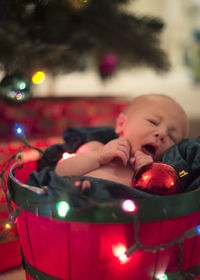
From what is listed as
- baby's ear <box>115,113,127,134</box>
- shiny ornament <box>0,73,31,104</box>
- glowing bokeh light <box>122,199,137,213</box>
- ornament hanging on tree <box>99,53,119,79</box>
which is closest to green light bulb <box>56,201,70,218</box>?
glowing bokeh light <box>122,199,137,213</box>

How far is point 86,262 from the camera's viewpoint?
0.54 m

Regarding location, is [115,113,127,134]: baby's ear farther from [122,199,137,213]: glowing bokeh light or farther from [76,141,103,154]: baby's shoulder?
[122,199,137,213]: glowing bokeh light

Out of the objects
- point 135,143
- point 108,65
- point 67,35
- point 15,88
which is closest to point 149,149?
point 135,143

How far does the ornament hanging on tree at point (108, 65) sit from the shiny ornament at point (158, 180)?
3.68ft

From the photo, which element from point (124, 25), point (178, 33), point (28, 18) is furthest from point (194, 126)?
point (178, 33)

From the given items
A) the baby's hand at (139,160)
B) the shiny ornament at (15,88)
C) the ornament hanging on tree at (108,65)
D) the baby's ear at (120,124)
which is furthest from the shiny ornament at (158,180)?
the ornament hanging on tree at (108,65)

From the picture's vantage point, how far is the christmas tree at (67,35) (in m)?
1.05

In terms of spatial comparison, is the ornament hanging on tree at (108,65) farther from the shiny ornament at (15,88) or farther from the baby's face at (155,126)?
the baby's face at (155,126)

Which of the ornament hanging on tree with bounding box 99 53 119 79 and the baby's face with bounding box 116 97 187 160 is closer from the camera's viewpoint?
the baby's face with bounding box 116 97 187 160

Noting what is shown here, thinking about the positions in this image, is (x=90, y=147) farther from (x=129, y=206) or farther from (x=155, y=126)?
(x=129, y=206)

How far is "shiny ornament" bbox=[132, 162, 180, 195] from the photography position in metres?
0.58

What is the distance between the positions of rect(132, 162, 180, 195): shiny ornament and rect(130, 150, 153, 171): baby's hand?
7 centimetres

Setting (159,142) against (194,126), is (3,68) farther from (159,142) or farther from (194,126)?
(194,126)

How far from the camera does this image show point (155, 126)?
2.41 feet
